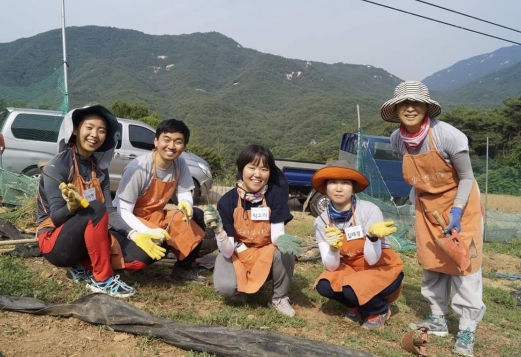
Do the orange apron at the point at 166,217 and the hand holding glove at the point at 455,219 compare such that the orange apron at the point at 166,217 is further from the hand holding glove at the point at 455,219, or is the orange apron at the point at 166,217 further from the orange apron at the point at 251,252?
the hand holding glove at the point at 455,219

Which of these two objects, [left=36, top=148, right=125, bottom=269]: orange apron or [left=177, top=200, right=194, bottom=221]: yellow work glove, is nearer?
[left=36, top=148, right=125, bottom=269]: orange apron

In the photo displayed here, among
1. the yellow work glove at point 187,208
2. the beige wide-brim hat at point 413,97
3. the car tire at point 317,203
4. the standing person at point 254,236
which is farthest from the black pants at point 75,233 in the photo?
the car tire at point 317,203

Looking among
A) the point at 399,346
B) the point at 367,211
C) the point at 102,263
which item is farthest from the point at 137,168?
the point at 399,346

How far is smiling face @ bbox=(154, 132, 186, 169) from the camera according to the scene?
3038 mm

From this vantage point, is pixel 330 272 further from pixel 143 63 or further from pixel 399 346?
pixel 143 63

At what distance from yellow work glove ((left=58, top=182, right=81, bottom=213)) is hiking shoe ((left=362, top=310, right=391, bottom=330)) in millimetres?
2064

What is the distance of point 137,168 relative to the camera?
3.07 metres

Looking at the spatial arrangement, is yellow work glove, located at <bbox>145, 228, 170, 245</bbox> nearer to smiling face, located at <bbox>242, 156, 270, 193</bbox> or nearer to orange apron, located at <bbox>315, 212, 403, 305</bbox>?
smiling face, located at <bbox>242, 156, 270, 193</bbox>

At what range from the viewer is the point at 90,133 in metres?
2.78

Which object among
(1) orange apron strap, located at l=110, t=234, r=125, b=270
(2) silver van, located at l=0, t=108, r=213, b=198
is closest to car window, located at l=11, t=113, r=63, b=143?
(2) silver van, located at l=0, t=108, r=213, b=198

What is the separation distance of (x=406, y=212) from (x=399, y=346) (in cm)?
418

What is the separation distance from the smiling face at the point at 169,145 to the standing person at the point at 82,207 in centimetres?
32

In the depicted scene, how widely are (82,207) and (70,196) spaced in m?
0.18

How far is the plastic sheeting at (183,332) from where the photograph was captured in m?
2.08
